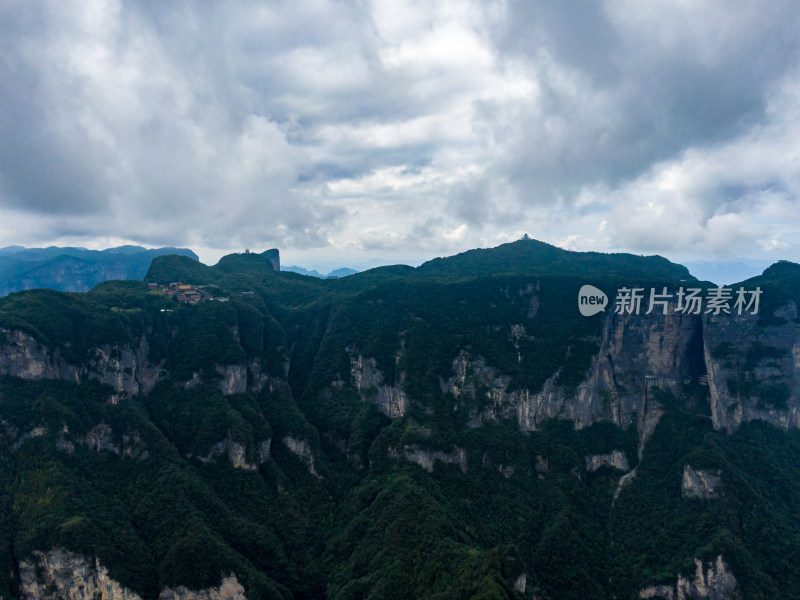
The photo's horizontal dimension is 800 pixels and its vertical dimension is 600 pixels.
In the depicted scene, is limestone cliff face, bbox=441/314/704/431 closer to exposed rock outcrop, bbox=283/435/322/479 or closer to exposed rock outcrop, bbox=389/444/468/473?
exposed rock outcrop, bbox=389/444/468/473

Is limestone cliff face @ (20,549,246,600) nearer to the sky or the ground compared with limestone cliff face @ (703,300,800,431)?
nearer to the ground

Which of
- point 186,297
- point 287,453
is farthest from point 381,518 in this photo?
point 186,297

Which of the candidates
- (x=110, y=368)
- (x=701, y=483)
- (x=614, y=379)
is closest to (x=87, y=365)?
(x=110, y=368)

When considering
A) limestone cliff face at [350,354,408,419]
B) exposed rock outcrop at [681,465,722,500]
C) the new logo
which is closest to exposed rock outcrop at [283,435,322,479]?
limestone cliff face at [350,354,408,419]

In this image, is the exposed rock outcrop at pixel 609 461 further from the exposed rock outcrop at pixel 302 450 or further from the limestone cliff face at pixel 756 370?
the exposed rock outcrop at pixel 302 450

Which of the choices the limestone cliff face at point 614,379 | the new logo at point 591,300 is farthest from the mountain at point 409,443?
the new logo at point 591,300
